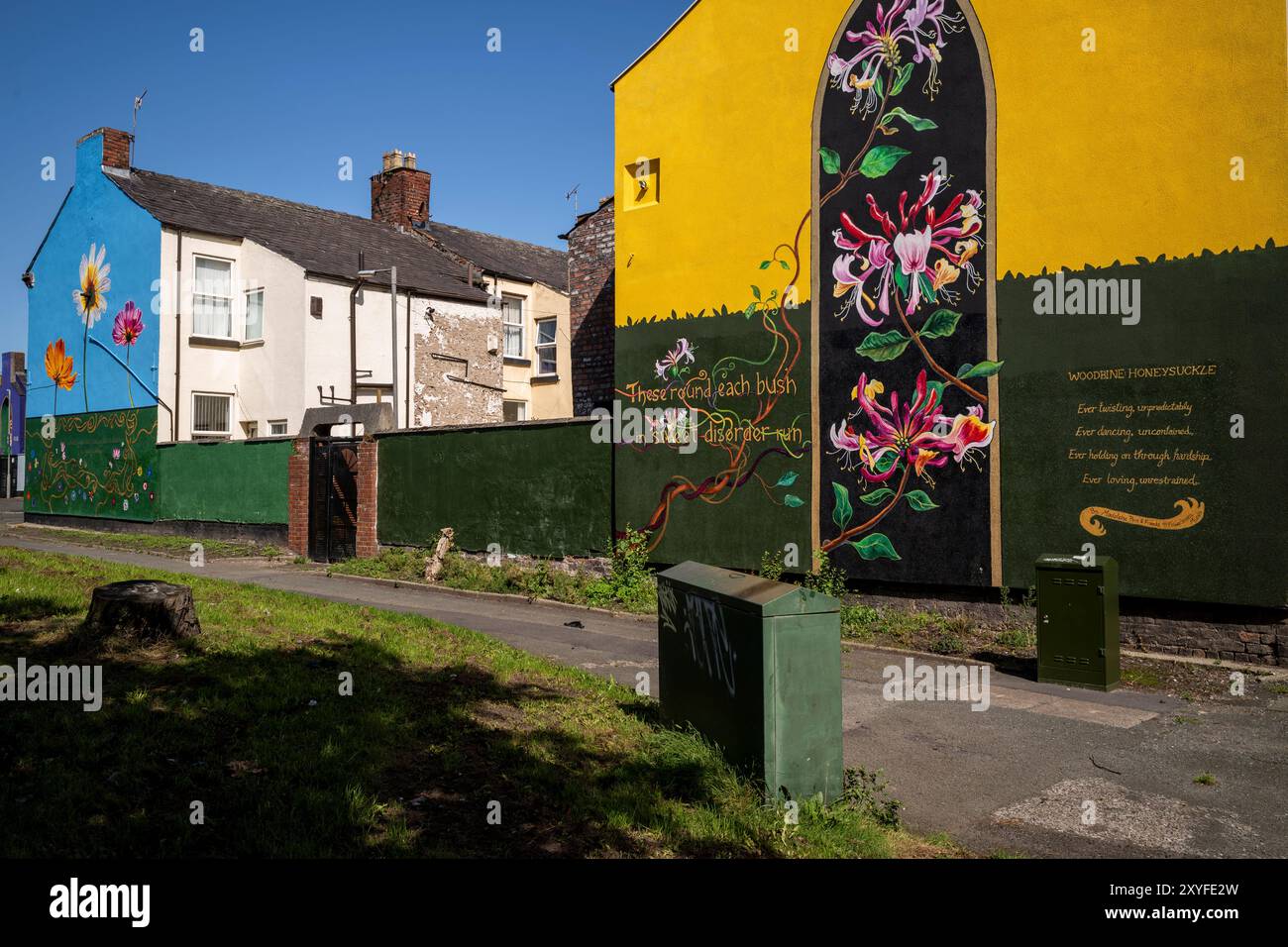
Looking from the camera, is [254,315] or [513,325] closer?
[254,315]

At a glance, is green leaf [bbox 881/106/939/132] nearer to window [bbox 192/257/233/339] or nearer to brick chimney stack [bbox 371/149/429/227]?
window [bbox 192/257/233/339]

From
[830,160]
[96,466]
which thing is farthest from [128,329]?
[830,160]

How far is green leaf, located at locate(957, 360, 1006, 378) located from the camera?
10430 mm

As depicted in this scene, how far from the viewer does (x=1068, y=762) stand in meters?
6.54

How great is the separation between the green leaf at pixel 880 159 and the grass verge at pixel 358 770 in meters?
7.23

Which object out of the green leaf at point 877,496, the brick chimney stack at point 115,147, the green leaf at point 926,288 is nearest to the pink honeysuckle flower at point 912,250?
the green leaf at point 926,288

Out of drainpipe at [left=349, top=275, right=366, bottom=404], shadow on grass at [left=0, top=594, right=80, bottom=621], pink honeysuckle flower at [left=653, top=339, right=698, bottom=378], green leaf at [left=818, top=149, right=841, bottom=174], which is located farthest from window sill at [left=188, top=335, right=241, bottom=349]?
green leaf at [left=818, top=149, right=841, bottom=174]

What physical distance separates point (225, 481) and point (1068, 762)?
19458 millimetres

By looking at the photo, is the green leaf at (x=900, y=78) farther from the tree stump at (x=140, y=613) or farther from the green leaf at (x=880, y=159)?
the tree stump at (x=140, y=613)

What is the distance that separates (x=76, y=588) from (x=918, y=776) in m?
8.87

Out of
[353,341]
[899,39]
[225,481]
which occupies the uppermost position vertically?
[899,39]

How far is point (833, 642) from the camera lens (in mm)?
5309

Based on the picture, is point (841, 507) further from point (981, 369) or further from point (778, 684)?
point (778, 684)
